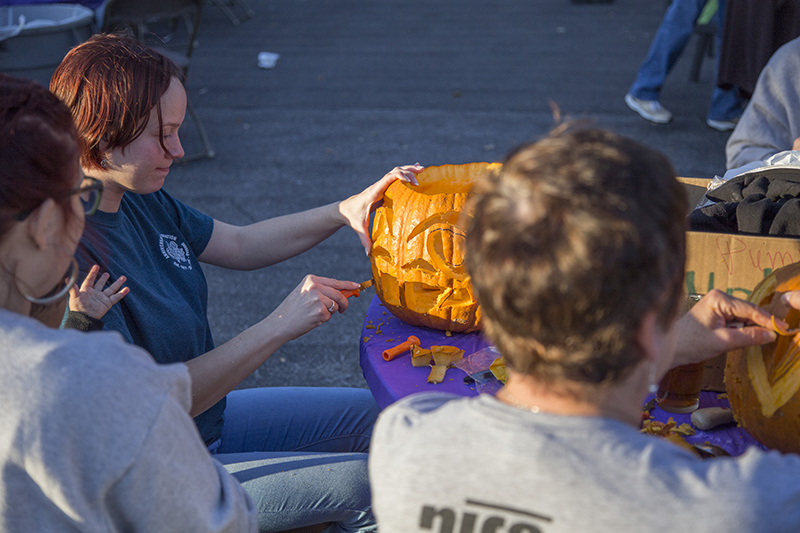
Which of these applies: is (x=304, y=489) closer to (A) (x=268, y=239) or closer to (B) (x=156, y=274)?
(B) (x=156, y=274)

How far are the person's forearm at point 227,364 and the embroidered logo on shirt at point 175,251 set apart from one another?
30cm

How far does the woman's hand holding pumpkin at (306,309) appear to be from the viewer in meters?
1.60

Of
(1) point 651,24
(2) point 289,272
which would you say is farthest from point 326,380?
(1) point 651,24

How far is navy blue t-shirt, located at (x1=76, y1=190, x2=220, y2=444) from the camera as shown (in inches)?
60.2

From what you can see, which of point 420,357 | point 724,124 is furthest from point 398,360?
point 724,124

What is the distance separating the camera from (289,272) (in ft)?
12.6

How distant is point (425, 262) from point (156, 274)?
0.65m

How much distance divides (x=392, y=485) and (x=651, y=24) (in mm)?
8931

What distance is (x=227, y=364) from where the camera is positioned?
158cm

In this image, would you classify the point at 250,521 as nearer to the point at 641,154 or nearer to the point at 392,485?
the point at 392,485

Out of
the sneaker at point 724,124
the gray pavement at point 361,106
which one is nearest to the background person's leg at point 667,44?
the gray pavement at point 361,106

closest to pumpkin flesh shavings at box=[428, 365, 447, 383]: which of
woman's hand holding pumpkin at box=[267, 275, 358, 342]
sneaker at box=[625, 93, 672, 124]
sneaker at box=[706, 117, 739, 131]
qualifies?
woman's hand holding pumpkin at box=[267, 275, 358, 342]

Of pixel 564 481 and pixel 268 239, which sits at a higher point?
pixel 564 481

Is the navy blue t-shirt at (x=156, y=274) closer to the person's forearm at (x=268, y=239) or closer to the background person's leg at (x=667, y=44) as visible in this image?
the person's forearm at (x=268, y=239)
